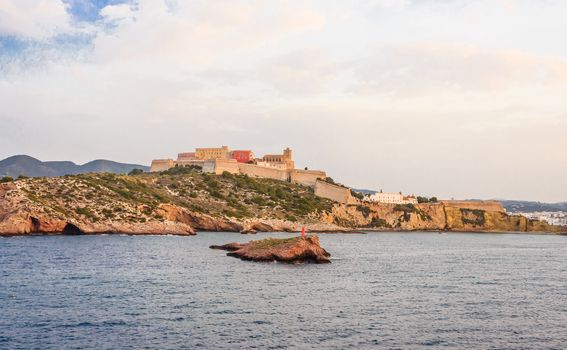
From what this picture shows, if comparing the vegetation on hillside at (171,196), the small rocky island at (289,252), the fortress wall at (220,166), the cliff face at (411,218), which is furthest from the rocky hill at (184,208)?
the small rocky island at (289,252)

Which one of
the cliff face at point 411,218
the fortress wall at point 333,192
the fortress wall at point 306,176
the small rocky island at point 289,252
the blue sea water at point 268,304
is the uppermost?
the fortress wall at point 306,176

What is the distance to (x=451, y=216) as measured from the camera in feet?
633

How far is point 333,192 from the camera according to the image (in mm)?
170125

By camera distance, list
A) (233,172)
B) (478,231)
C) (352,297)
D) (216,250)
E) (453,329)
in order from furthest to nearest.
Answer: (478,231) < (233,172) < (216,250) < (352,297) < (453,329)

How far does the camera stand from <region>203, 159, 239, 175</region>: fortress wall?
568 feet

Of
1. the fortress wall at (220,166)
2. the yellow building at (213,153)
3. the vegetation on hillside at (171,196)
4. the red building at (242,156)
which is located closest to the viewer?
the vegetation on hillside at (171,196)

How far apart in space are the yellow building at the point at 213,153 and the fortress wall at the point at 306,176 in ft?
78.4

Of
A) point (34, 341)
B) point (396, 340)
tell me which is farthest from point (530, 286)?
point (34, 341)

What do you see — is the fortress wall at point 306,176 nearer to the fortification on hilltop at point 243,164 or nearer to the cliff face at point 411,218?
the fortification on hilltop at point 243,164

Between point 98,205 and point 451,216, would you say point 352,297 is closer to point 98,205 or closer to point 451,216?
point 98,205

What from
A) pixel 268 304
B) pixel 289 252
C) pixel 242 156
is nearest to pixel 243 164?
pixel 242 156

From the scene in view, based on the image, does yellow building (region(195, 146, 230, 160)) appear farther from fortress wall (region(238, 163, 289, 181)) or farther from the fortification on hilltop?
fortress wall (region(238, 163, 289, 181))

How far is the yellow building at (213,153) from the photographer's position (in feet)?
637

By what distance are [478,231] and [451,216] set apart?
32.4 feet
